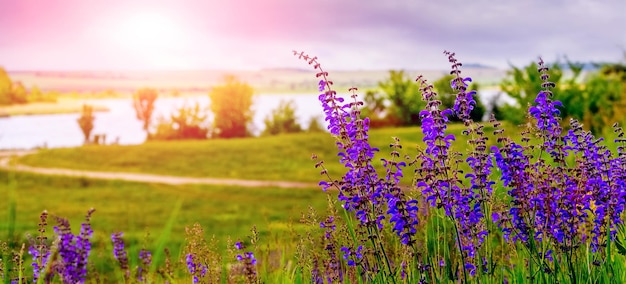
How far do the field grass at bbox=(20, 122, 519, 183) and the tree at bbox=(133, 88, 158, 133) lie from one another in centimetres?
733

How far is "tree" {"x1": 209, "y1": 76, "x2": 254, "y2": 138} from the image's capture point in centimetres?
3581

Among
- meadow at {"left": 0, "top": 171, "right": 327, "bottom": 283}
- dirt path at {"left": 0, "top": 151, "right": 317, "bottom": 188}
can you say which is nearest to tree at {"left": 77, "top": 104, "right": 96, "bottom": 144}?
dirt path at {"left": 0, "top": 151, "right": 317, "bottom": 188}

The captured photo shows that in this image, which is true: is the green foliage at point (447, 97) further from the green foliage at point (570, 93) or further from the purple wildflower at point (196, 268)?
the purple wildflower at point (196, 268)

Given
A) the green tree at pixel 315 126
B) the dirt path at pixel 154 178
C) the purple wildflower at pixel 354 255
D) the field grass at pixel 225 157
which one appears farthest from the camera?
the green tree at pixel 315 126

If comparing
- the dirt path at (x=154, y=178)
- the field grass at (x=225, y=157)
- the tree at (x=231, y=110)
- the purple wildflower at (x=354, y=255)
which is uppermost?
the tree at (x=231, y=110)

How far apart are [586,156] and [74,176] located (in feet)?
72.4

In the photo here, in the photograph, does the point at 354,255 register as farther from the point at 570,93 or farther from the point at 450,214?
the point at 570,93

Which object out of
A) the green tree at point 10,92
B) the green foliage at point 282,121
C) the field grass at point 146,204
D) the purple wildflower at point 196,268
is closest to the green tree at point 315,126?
the green foliage at point 282,121

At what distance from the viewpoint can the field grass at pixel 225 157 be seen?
978 inches

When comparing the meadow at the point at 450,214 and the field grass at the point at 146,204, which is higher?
the meadow at the point at 450,214

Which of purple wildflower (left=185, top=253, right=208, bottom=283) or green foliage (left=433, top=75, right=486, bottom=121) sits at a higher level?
green foliage (left=433, top=75, right=486, bottom=121)

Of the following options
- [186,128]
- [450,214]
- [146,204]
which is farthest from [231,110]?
[450,214]

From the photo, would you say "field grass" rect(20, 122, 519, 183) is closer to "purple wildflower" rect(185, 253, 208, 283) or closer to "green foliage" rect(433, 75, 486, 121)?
"green foliage" rect(433, 75, 486, 121)

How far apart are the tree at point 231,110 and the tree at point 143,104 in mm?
4062
